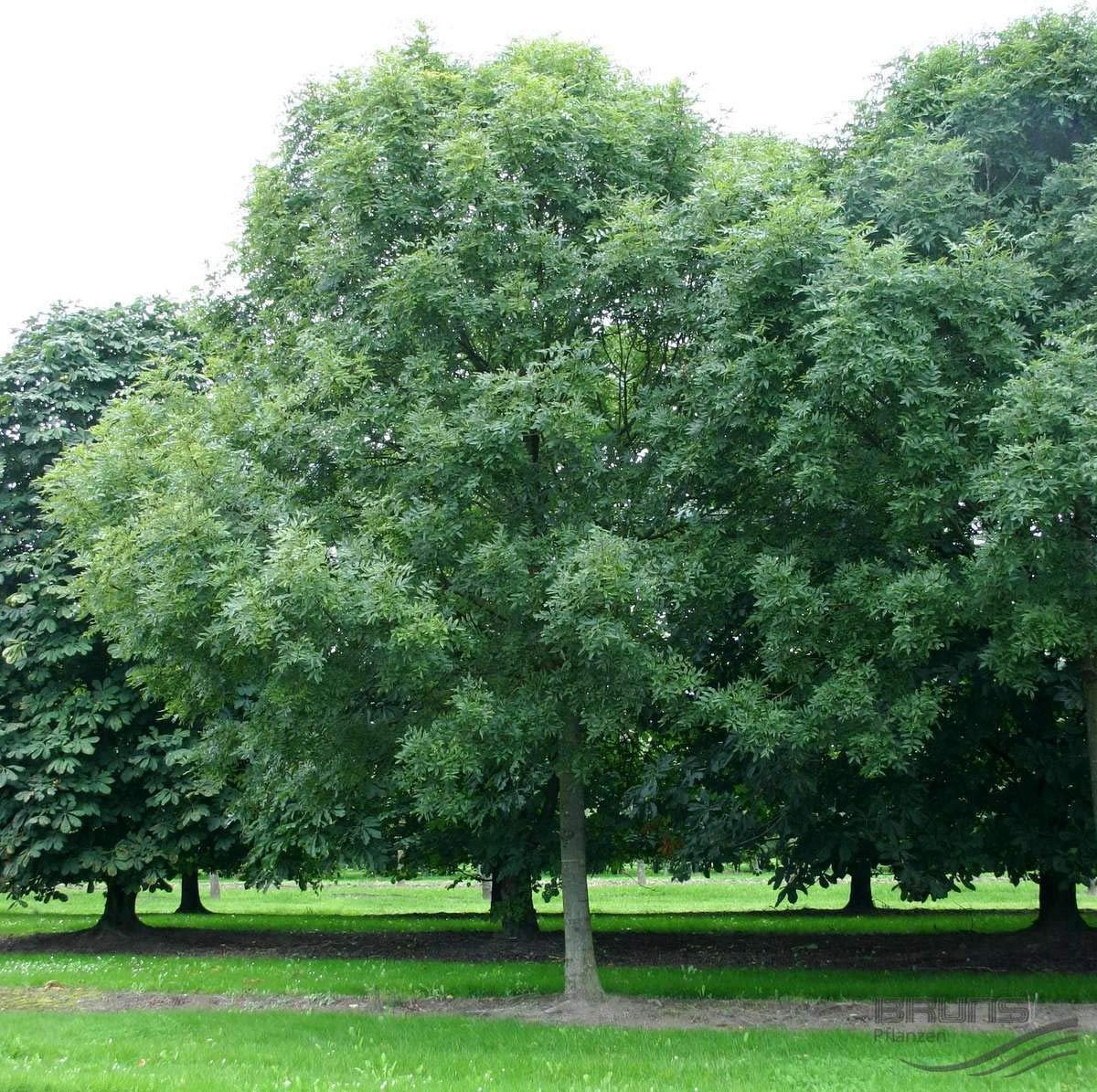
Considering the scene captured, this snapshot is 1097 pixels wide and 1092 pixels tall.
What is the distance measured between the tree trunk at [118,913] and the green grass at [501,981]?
354cm

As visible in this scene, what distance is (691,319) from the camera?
10.9 meters

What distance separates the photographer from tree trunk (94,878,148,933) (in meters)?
18.9

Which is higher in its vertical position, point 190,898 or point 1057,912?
point 1057,912

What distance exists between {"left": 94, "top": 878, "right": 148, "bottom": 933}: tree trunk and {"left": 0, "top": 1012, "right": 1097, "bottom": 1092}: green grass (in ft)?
28.2

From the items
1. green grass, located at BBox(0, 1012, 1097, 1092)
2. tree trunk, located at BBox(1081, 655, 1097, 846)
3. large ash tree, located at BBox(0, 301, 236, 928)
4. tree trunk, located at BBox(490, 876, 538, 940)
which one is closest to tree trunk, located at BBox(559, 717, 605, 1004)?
green grass, located at BBox(0, 1012, 1097, 1092)

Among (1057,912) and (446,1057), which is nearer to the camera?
(446,1057)

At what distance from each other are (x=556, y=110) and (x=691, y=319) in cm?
247

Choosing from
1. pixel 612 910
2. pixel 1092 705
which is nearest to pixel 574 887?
pixel 1092 705

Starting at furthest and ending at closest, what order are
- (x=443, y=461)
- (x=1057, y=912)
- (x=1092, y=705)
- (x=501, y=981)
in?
1. (x=1057, y=912)
2. (x=501, y=981)
3. (x=1092, y=705)
4. (x=443, y=461)

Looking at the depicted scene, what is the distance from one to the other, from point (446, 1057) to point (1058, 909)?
10.9 metres

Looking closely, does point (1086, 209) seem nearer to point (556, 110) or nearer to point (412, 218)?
point (556, 110)

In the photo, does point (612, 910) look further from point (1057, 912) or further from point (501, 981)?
point (501, 981)

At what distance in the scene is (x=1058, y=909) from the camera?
1570 centimetres

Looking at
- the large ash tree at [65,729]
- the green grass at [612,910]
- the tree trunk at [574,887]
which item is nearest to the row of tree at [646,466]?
the tree trunk at [574,887]
